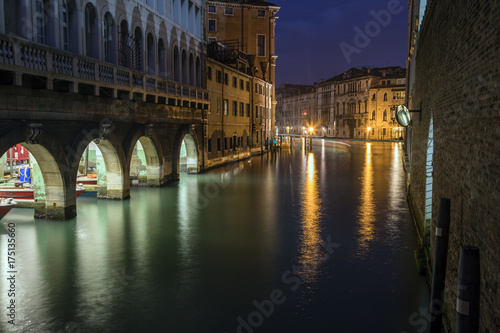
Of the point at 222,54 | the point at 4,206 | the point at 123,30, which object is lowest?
the point at 4,206

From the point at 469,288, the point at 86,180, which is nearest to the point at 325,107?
the point at 86,180

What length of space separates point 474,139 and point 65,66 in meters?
12.5

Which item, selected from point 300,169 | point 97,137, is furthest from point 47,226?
point 300,169

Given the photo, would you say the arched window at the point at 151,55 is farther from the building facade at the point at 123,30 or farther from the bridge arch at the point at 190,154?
the bridge arch at the point at 190,154

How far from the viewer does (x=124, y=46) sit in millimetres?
19922

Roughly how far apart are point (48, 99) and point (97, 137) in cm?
330

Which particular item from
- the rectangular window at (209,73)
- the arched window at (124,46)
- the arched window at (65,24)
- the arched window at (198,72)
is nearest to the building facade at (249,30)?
the rectangular window at (209,73)

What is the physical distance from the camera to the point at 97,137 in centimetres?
1733

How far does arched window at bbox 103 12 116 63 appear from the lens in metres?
18.5

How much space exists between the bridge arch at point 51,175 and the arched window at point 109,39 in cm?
567

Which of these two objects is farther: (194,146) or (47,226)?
(194,146)

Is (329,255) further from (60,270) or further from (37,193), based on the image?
(37,193)

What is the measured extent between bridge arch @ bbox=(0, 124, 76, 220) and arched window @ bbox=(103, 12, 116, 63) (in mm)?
5668

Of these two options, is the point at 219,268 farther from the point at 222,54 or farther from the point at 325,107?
the point at 325,107
